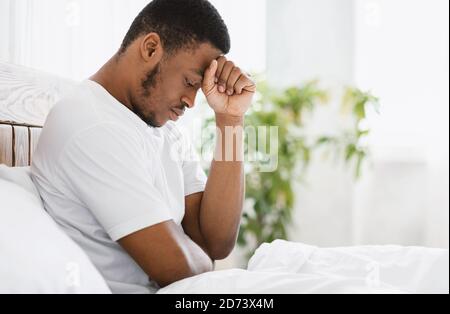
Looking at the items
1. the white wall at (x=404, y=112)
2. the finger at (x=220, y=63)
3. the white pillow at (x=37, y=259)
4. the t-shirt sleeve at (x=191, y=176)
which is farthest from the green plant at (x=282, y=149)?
the white pillow at (x=37, y=259)

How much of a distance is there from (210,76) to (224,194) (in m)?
0.28

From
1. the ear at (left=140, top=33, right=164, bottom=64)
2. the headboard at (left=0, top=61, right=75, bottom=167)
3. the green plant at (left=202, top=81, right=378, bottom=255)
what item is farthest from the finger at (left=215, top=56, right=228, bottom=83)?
the green plant at (left=202, top=81, right=378, bottom=255)

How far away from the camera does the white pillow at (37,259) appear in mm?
629

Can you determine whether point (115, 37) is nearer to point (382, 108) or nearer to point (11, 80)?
point (11, 80)

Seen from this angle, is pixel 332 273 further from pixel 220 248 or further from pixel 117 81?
pixel 117 81

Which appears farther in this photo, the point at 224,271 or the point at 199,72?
the point at 199,72

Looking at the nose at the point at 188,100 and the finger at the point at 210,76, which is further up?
the finger at the point at 210,76

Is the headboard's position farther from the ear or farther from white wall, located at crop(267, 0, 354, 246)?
white wall, located at crop(267, 0, 354, 246)

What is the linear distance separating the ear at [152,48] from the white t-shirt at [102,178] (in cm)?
12

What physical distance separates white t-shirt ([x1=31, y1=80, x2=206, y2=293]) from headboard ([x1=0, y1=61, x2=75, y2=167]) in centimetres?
18

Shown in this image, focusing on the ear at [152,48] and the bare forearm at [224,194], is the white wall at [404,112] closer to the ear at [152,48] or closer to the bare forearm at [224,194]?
the bare forearm at [224,194]

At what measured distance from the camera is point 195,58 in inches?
41.8

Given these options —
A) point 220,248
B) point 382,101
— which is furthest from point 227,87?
point 382,101

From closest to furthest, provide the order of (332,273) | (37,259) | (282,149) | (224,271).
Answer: (37,259), (224,271), (332,273), (282,149)
